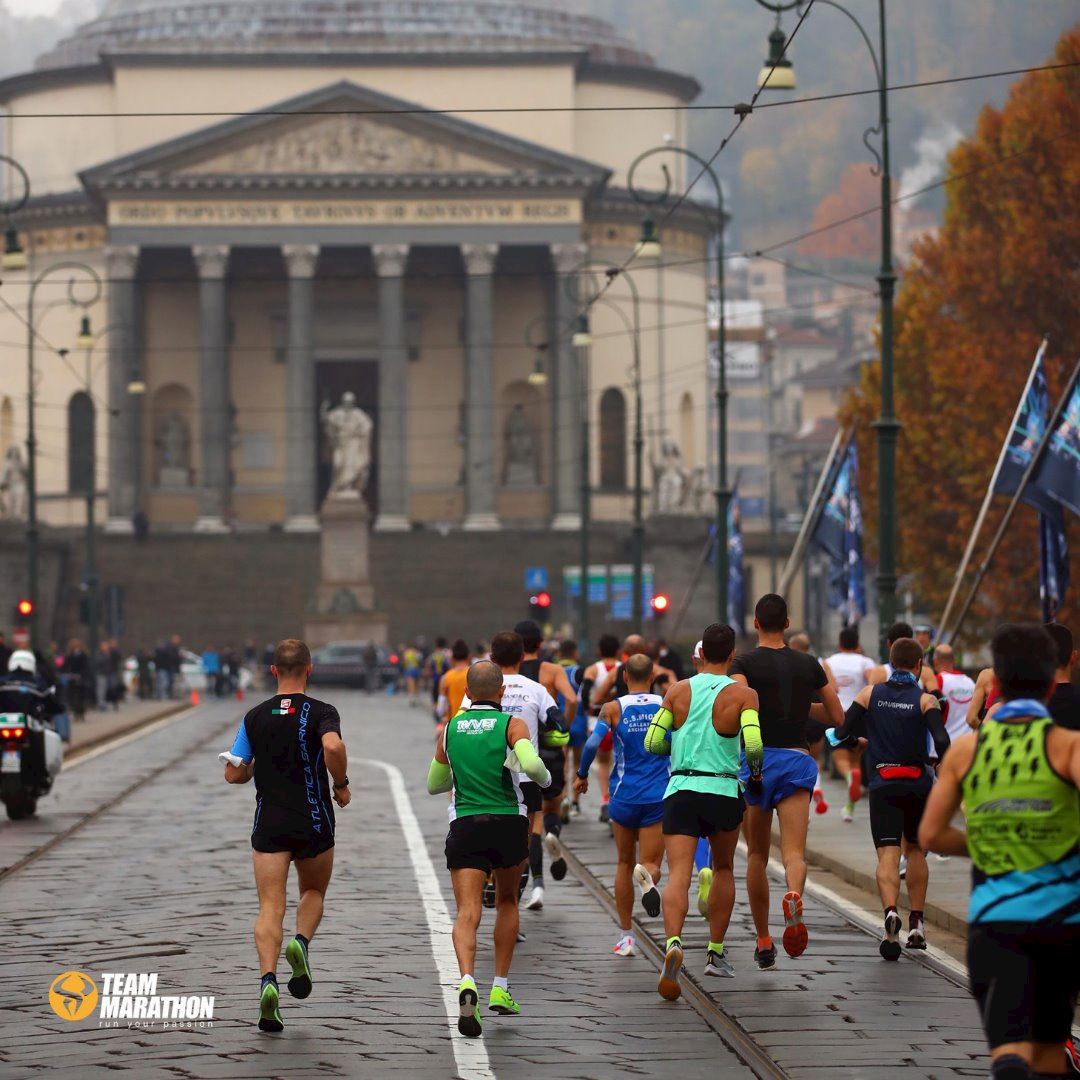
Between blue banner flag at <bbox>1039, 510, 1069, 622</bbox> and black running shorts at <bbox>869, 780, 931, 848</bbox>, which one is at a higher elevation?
blue banner flag at <bbox>1039, 510, 1069, 622</bbox>

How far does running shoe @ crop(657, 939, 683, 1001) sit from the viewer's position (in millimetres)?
11812

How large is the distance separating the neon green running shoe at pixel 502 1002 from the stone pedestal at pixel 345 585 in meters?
59.1

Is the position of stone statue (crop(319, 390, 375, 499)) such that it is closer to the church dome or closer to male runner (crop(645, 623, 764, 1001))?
the church dome

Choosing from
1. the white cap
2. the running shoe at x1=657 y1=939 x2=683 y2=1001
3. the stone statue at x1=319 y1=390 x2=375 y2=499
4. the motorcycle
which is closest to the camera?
the running shoe at x1=657 y1=939 x2=683 y2=1001

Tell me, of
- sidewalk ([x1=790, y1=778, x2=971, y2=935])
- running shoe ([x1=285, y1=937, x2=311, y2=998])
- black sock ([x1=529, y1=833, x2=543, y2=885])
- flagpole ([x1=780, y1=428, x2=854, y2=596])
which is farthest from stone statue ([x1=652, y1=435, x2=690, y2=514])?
running shoe ([x1=285, y1=937, x2=311, y2=998])

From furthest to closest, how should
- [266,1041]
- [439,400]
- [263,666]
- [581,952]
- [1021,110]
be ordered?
[439,400] < [263,666] < [1021,110] < [581,952] < [266,1041]

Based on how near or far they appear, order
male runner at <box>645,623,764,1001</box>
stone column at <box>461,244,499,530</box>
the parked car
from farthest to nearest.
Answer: stone column at <box>461,244,499,530</box>, the parked car, male runner at <box>645,623,764,1001</box>

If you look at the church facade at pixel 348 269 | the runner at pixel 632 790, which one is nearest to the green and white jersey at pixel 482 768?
the runner at pixel 632 790

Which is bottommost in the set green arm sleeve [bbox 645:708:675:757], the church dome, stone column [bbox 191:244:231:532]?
green arm sleeve [bbox 645:708:675:757]

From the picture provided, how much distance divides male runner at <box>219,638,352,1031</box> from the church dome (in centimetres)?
7592

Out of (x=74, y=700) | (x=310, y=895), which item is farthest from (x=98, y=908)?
(x=74, y=700)

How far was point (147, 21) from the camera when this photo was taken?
90.3m

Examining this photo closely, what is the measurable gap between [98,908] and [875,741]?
16.2 ft

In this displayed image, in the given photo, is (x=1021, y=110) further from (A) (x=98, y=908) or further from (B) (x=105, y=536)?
(B) (x=105, y=536)
